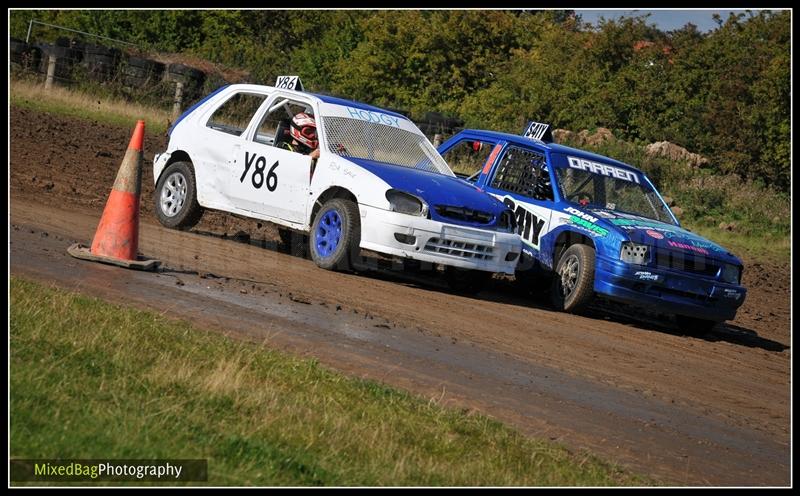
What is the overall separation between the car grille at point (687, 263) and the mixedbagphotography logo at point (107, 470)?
23.9ft

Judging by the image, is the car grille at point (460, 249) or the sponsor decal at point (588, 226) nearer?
the car grille at point (460, 249)

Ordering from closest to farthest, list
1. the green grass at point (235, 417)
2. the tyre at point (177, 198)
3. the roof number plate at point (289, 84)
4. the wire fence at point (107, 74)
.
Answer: the green grass at point (235, 417) < the tyre at point (177, 198) < the roof number plate at point (289, 84) < the wire fence at point (107, 74)

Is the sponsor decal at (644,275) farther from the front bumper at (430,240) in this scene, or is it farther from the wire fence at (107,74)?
the wire fence at (107,74)

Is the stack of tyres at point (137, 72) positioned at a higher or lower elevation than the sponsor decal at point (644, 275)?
higher

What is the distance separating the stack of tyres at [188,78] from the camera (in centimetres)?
2969

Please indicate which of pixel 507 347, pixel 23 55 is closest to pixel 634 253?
pixel 507 347

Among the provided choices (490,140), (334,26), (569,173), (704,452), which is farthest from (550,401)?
(334,26)

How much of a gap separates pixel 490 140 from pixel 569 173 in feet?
3.98

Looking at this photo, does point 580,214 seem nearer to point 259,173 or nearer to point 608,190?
point 608,190

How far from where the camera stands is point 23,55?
2855cm

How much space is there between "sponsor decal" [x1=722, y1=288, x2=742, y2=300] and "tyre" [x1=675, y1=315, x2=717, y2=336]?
0.42 m

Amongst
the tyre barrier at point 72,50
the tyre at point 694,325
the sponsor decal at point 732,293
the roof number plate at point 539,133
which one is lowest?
the tyre at point 694,325

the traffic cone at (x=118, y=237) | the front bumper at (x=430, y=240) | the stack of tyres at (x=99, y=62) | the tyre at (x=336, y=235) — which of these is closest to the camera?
the traffic cone at (x=118, y=237)

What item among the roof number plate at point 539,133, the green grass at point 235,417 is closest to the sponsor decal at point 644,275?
the roof number plate at point 539,133
